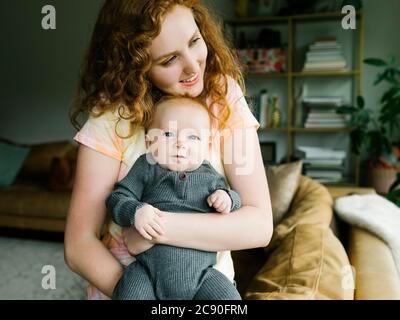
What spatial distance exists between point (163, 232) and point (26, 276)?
8.12 feet

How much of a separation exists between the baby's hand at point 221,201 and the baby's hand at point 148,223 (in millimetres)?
100

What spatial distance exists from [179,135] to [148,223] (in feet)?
0.56

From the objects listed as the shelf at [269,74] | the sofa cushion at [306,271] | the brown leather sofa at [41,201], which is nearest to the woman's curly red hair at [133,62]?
the sofa cushion at [306,271]

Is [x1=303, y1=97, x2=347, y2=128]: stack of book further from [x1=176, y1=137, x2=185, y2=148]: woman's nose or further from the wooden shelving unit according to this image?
[x1=176, y1=137, x2=185, y2=148]: woman's nose

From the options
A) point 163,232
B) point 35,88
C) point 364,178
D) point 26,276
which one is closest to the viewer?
point 163,232

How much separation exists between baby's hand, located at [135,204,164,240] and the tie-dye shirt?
0.13m

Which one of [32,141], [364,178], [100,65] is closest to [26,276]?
[32,141]

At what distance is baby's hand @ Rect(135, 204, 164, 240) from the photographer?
2.44 ft

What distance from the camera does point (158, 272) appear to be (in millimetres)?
777

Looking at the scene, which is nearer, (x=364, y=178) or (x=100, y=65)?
(x=100, y=65)

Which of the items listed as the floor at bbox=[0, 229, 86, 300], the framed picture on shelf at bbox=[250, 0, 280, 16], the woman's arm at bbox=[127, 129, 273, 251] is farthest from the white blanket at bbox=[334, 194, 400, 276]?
the framed picture on shelf at bbox=[250, 0, 280, 16]

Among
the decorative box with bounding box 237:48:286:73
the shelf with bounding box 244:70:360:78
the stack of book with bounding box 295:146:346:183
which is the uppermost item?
the decorative box with bounding box 237:48:286:73

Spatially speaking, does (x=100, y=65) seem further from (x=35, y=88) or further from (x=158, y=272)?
(x=35, y=88)

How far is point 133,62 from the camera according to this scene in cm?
80
